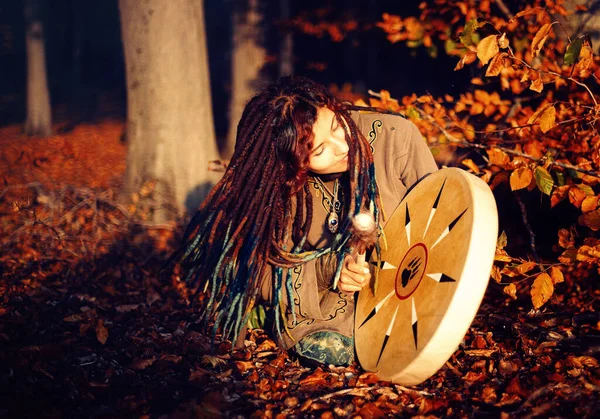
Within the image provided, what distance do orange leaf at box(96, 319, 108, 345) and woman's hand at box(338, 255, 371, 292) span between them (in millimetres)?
1608

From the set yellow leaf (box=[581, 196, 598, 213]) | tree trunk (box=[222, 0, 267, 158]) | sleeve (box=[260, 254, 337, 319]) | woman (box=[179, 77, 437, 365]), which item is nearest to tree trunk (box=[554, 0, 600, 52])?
yellow leaf (box=[581, 196, 598, 213])

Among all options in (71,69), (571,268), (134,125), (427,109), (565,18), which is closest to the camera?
(571,268)

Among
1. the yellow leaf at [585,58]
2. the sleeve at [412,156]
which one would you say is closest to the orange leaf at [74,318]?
the sleeve at [412,156]

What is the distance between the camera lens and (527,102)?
4.16 meters

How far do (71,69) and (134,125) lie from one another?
20849 mm

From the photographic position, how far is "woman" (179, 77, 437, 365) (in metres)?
2.61

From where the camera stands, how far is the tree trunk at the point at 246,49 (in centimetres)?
779

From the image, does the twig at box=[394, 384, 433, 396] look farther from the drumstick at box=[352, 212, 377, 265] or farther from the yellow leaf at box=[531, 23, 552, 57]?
the yellow leaf at box=[531, 23, 552, 57]

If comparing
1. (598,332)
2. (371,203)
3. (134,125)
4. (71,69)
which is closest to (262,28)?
(134,125)

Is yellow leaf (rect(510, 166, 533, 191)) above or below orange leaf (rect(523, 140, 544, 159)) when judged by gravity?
below

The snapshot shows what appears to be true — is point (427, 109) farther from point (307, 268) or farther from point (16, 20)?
point (16, 20)

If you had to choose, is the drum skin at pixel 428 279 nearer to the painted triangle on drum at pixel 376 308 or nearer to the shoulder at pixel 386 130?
the painted triangle on drum at pixel 376 308

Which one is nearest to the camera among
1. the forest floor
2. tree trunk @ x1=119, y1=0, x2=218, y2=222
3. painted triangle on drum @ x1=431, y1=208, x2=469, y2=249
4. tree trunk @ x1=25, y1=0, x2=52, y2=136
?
painted triangle on drum @ x1=431, y1=208, x2=469, y2=249

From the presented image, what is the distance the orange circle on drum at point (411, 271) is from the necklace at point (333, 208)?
0.43 meters
